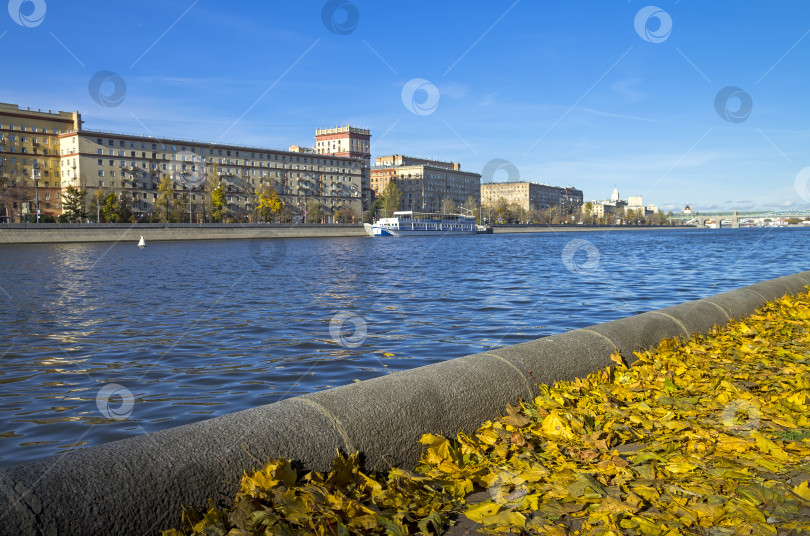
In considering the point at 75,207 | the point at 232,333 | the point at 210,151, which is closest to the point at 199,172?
the point at 210,151

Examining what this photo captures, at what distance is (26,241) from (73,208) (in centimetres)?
2894

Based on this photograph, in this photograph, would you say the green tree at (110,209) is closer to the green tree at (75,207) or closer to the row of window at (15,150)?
the green tree at (75,207)

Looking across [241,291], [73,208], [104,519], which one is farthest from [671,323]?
[73,208]

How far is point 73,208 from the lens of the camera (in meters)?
93.3

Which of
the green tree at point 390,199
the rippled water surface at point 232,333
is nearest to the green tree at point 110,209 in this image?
the green tree at point 390,199

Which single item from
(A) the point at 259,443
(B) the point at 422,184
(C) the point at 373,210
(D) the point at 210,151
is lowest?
(A) the point at 259,443

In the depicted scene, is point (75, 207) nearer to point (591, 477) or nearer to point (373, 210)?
point (373, 210)

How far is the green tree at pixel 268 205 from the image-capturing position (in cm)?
11812

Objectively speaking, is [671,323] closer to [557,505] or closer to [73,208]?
[557,505]

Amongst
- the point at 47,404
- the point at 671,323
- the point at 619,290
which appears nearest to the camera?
the point at 671,323

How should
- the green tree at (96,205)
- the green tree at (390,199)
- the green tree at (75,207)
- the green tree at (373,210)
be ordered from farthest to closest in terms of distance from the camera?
the green tree at (390,199)
the green tree at (373,210)
the green tree at (96,205)
the green tree at (75,207)

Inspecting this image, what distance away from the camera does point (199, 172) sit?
12762 centimetres

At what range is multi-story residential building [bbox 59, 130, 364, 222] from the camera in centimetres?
11450

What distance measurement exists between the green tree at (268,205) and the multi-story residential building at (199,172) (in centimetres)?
582
